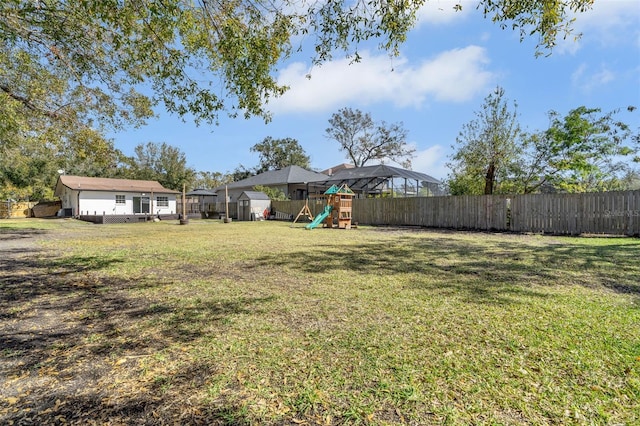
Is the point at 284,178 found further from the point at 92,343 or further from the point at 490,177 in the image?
the point at 92,343

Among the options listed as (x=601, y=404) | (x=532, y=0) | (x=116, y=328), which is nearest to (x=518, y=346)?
(x=601, y=404)

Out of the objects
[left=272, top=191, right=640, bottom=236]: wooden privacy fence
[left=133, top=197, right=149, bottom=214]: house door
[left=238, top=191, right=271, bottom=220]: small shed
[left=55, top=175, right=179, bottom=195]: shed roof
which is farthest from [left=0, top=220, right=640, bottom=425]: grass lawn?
[left=133, top=197, right=149, bottom=214]: house door

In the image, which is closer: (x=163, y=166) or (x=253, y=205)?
(x=253, y=205)

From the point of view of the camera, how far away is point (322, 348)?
261 centimetres

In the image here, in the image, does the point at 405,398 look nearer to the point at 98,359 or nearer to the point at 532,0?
the point at 98,359

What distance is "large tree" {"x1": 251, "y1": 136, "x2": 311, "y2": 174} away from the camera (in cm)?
4888

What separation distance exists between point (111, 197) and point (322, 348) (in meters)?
30.6

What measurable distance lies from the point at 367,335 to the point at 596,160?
20.1 meters

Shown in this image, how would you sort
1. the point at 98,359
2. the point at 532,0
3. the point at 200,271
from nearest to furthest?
1. the point at 98,359
2. the point at 532,0
3. the point at 200,271

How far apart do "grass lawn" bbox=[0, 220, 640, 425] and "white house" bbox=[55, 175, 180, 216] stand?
24755mm

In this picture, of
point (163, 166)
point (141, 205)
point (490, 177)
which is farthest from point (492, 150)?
point (163, 166)

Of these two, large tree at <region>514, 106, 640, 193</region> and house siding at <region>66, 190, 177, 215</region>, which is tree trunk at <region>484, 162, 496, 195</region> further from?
house siding at <region>66, 190, 177, 215</region>

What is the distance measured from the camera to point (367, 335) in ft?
9.35

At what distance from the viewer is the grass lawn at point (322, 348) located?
73.0 inches
